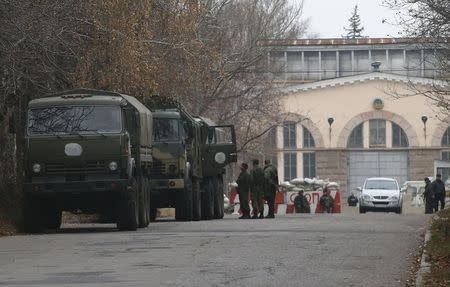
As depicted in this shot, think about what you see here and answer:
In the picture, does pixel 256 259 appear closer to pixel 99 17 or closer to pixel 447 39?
pixel 447 39

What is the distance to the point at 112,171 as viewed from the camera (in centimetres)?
2641

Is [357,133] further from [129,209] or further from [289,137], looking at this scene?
[129,209]

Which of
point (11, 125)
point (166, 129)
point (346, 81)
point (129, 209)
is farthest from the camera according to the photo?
point (346, 81)

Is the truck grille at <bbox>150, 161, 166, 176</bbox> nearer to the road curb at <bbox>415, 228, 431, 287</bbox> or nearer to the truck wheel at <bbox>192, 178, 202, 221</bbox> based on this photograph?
the truck wheel at <bbox>192, 178, 202, 221</bbox>

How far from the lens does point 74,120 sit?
1046 inches

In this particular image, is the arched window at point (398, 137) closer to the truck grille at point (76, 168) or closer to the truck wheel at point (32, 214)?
the truck wheel at point (32, 214)

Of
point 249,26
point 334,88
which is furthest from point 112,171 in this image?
point 334,88

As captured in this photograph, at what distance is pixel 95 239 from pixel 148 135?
7.30m

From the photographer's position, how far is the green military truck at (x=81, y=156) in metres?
26.2

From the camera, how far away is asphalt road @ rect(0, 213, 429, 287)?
15.4 meters

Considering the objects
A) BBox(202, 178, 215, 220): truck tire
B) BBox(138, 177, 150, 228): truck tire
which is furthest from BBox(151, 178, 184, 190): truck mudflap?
BBox(202, 178, 215, 220): truck tire

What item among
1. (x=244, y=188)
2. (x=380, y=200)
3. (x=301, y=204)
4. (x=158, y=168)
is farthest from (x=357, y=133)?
(x=158, y=168)

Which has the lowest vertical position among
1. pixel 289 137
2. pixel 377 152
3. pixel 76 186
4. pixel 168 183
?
pixel 168 183

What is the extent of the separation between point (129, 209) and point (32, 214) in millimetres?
2062
